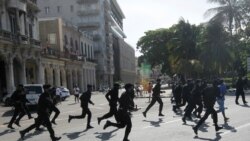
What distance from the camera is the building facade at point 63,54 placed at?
60881 millimetres

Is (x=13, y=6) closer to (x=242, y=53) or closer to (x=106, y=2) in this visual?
(x=242, y=53)

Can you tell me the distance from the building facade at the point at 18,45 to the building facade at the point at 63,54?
4.61 meters

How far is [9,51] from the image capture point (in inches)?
1720

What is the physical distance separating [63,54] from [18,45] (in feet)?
72.9

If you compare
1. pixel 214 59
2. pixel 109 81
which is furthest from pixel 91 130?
pixel 109 81

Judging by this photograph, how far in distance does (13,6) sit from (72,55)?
27204 mm

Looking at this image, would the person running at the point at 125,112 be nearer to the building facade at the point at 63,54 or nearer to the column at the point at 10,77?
the column at the point at 10,77

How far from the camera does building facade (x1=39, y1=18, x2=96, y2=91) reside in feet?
200

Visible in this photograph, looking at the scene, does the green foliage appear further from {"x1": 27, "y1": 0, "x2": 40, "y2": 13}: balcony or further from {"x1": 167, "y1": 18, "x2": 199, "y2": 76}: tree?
{"x1": 27, "y1": 0, "x2": 40, "y2": 13}: balcony

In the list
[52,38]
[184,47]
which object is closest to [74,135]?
[184,47]

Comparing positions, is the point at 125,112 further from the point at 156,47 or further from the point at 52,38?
the point at 156,47

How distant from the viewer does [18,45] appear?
148 feet

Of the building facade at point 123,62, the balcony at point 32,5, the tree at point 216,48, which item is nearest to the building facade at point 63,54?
the balcony at point 32,5

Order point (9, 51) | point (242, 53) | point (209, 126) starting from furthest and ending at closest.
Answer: point (242, 53) → point (9, 51) → point (209, 126)
